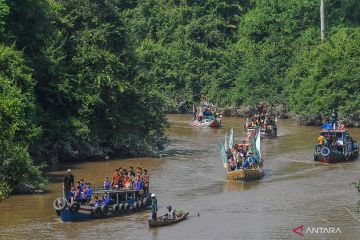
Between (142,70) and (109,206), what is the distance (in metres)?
18.7

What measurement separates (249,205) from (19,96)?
11053 mm

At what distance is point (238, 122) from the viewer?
70812mm

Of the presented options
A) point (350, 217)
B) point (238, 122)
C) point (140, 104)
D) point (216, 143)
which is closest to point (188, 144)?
point (216, 143)

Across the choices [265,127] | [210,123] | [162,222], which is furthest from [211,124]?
[162,222]

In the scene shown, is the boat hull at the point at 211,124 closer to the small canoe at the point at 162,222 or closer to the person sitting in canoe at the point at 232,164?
the person sitting in canoe at the point at 232,164

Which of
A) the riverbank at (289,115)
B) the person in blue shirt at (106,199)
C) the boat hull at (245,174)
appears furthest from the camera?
the riverbank at (289,115)

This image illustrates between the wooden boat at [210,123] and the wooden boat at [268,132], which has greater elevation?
the wooden boat at [210,123]

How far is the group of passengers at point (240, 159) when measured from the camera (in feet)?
137

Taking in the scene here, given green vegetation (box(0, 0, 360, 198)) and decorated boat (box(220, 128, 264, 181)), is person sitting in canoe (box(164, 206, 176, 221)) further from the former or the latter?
decorated boat (box(220, 128, 264, 181))

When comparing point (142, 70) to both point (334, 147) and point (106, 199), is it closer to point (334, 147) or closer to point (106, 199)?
point (334, 147)

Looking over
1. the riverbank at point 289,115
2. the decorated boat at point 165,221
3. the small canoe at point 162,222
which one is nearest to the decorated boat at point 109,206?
the decorated boat at point 165,221

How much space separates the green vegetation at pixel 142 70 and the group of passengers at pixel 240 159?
25.3 ft

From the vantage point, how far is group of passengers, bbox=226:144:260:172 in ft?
137

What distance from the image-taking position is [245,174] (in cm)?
4128
